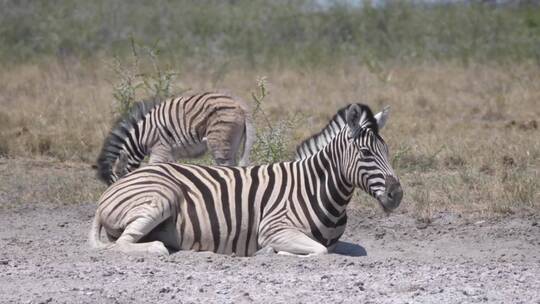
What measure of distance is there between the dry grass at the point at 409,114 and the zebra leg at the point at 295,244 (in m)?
2.07

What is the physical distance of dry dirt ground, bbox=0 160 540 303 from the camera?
6219 millimetres

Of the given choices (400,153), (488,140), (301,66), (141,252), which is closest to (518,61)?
(301,66)

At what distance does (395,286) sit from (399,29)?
64.7ft

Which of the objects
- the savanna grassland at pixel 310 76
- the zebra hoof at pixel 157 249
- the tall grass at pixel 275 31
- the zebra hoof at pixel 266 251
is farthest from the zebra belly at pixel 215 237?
the tall grass at pixel 275 31

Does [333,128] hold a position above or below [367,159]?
above

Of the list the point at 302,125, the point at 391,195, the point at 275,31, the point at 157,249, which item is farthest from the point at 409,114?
the point at 275,31

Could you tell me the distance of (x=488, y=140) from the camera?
526 inches

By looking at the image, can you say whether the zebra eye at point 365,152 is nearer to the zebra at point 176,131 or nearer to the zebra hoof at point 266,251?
the zebra hoof at point 266,251

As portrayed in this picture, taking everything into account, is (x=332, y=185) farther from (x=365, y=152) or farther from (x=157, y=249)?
(x=157, y=249)

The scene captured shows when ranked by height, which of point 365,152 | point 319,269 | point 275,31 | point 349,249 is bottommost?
point 349,249

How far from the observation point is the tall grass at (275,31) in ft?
73.2

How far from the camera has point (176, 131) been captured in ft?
37.4

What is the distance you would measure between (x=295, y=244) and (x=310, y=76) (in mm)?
11644

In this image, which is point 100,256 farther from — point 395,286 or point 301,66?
point 301,66
